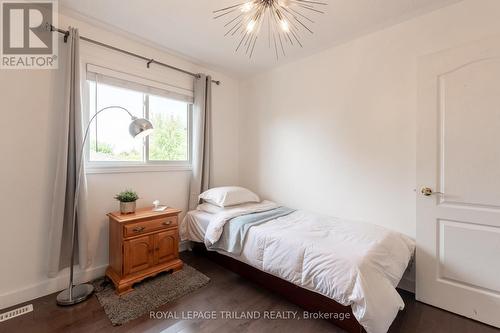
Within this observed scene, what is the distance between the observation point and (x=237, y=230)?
225 centimetres

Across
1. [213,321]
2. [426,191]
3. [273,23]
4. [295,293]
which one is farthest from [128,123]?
[426,191]

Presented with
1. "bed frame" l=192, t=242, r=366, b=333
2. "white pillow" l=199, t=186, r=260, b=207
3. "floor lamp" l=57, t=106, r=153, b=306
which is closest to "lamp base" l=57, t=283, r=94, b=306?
"floor lamp" l=57, t=106, r=153, b=306

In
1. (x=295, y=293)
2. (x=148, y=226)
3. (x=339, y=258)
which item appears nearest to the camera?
(x=339, y=258)

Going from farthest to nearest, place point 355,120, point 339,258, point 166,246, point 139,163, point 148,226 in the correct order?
point 139,163, point 355,120, point 166,246, point 148,226, point 339,258

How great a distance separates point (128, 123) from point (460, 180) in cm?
329

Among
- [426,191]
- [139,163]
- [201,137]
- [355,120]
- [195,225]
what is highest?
[355,120]

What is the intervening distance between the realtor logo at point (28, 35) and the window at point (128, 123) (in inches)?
14.2

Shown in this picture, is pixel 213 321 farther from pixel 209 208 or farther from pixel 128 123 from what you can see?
pixel 128 123

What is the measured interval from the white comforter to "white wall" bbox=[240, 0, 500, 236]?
1.31 feet

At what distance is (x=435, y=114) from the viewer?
195 centimetres

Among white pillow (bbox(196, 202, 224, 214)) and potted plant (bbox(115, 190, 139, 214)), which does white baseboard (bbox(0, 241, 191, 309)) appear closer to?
potted plant (bbox(115, 190, 139, 214))

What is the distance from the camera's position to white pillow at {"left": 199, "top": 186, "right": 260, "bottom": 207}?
9.32 feet

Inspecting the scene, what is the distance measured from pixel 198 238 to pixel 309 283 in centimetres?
150

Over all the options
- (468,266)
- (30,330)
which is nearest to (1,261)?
(30,330)
